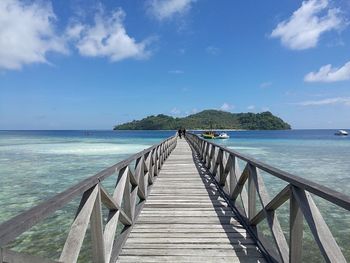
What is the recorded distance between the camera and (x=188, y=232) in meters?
4.60

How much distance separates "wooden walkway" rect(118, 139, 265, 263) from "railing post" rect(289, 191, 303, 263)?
2.49 feet

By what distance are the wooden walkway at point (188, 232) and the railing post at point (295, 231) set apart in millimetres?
760

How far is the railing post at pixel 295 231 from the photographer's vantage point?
113 inches

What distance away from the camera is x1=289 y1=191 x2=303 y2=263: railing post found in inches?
113

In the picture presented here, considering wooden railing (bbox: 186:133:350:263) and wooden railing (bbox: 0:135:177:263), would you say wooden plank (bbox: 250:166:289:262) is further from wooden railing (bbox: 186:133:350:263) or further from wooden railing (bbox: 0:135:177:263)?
wooden railing (bbox: 0:135:177:263)

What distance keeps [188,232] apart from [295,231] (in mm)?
1983

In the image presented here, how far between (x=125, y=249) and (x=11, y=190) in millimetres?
10654

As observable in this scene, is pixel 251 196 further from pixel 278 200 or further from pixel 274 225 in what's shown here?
pixel 278 200

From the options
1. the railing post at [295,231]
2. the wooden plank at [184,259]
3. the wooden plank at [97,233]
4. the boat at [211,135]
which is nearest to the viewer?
the railing post at [295,231]

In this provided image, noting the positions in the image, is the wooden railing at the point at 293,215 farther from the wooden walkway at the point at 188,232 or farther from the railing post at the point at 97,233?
the railing post at the point at 97,233

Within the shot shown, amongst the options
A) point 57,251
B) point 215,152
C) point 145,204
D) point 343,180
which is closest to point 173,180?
point 215,152

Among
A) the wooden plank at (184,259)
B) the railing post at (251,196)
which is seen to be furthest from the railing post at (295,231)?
the railing post at (251,196)

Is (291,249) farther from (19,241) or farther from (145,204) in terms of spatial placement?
(19,241)

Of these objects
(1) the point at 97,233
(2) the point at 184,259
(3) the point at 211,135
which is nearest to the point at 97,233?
(1) the point at 97,233
